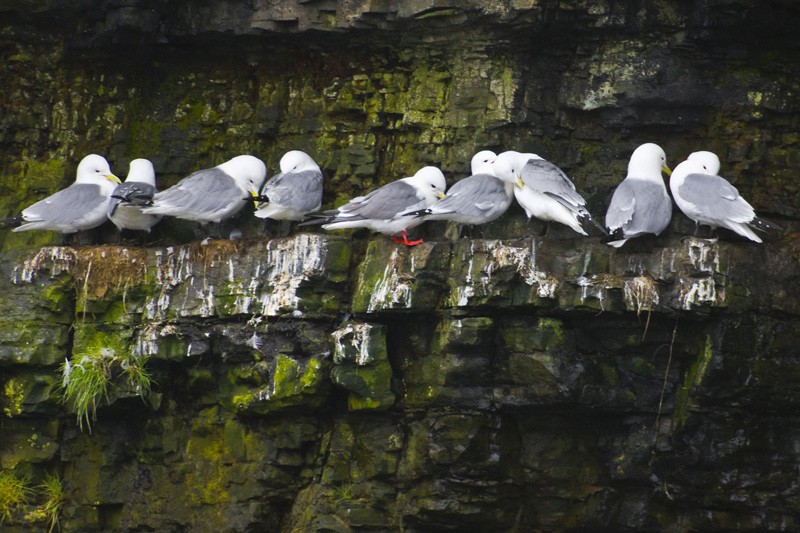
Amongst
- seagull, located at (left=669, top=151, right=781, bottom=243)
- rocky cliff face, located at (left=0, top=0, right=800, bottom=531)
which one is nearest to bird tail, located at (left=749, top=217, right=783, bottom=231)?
seagull, located at (left=669, top=151, right=781, bottom=243)

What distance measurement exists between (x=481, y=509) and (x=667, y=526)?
1.69 m

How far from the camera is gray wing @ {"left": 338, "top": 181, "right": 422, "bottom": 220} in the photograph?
12.1m

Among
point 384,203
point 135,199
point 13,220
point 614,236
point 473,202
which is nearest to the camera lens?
point 614,236

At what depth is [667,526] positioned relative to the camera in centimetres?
1173

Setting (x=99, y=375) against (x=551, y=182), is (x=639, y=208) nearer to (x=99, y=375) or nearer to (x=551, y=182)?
(x=551, y=182)

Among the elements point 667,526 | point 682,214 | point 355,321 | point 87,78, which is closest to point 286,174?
point 355,321

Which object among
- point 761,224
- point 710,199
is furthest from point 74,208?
point 761,224

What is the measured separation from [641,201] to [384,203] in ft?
7.74

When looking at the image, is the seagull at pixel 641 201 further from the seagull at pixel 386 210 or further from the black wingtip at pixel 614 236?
the seagull at pixel 386 210

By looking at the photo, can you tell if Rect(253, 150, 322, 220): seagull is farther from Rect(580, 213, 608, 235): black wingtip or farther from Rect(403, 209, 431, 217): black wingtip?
Rect(580, 213, 608, 235): black wingtip

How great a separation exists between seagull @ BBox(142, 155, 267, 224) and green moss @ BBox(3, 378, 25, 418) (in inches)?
81.9

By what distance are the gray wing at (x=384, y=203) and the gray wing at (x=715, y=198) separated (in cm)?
249

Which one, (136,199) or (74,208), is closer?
(136,199)

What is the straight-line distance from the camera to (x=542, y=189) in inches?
469
